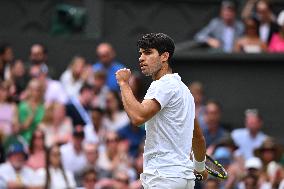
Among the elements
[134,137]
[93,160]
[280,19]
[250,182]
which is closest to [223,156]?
[250,182]

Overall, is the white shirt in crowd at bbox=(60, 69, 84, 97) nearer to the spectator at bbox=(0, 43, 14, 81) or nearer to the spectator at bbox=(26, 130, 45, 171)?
the spectator at bbox=(0, 43, 14, 81)

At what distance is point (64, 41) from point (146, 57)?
9.21m

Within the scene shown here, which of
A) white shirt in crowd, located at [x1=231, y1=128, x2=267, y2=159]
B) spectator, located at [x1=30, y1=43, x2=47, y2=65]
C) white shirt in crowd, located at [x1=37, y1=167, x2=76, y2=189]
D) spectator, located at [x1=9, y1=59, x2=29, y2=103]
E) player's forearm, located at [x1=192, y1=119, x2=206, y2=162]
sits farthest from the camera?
spectator, located at [x1=30, y1=43, x2=47, y2=65]

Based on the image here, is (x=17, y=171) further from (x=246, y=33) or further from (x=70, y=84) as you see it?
(x=246, y=33)

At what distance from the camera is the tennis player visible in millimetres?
7582

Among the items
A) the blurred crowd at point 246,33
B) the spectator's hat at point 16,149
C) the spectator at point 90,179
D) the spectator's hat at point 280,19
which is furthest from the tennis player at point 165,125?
the spectator's hat at point 280,19

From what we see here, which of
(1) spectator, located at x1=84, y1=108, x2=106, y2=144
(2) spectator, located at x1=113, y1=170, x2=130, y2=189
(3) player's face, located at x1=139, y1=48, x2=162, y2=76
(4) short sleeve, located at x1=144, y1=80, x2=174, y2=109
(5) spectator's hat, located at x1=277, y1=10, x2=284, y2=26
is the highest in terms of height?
(3) player's face, located at x1=139, y1=48, x2=162, y2=76

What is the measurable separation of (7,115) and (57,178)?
144 centimetres

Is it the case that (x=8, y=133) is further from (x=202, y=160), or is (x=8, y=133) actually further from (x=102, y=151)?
(x=202, y=160)

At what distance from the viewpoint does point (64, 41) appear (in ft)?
55.1

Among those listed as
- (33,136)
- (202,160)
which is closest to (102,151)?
(33,136)

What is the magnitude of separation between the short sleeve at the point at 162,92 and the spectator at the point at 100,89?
7347 millimetres

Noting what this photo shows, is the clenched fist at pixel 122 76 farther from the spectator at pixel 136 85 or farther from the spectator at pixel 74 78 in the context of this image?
the spectator at pixel 74 78

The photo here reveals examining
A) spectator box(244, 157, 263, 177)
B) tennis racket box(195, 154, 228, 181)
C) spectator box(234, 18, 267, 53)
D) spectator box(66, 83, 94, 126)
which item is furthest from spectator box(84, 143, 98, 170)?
tennis racket box(195, 154, 228, 181)
